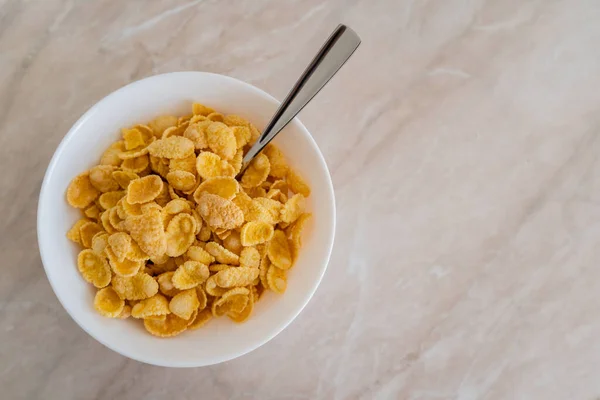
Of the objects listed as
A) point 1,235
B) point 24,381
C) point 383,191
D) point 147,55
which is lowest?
point 24,381

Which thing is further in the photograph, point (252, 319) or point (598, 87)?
point (598, 87)

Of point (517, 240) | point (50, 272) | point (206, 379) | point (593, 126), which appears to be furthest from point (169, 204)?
point (593, 126)

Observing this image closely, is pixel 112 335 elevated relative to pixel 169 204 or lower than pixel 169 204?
lower

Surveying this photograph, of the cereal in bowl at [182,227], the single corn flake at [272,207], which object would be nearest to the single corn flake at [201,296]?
the cereal in bowl at [182,227]

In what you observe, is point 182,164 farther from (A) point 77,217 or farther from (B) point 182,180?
(A) point 77,217

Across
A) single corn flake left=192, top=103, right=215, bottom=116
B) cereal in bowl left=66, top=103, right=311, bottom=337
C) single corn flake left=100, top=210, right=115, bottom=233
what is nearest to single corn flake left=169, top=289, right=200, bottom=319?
cereal in bowl left=66, top=103, right=311, bottom=337

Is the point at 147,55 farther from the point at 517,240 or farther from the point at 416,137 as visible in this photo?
the point at 517,240

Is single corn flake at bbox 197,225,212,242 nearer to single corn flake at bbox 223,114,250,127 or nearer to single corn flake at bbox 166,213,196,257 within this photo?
single corn flake at bbox 166,213,196,257
